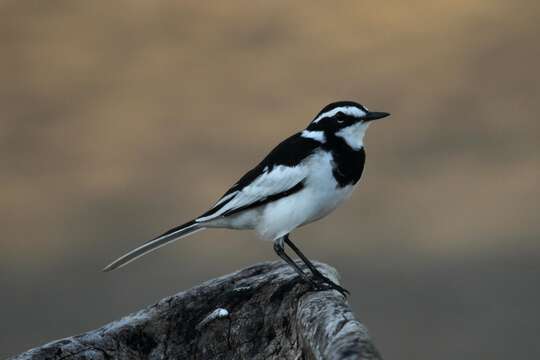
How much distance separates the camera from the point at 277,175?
8039mm

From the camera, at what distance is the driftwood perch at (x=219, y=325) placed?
6691 mm

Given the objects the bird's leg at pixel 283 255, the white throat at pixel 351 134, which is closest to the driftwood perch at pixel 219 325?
the bird's leg at pixel 283 255

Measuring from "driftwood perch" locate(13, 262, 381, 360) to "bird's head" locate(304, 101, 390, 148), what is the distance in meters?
1.24

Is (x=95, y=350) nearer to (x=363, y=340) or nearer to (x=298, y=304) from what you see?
(x=298, y=304)

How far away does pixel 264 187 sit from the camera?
26.6ft

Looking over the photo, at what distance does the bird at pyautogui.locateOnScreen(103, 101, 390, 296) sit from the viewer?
7859mm

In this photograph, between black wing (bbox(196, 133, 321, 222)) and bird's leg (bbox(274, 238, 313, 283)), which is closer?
bird's leg (bbox(274, 238, 313, 283))

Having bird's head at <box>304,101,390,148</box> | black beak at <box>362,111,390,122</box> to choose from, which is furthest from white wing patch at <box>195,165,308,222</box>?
black beak at <box>362,111,390,122</box>

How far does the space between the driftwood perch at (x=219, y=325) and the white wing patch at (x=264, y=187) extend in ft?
2.16

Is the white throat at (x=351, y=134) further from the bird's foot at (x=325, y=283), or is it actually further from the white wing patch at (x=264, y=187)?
the bird's foot at (x=325, y=283)

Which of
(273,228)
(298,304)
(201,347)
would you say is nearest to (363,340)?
(298,304)

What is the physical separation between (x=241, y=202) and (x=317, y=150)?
83cm

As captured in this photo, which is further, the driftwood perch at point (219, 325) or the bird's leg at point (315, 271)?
the bird's leg at point (315, 271)

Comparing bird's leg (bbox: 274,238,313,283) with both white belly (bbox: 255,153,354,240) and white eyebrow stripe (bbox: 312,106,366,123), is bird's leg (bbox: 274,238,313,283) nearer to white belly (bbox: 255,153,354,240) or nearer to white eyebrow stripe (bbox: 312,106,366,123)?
white belly (bbox: 255,153,354,240)
